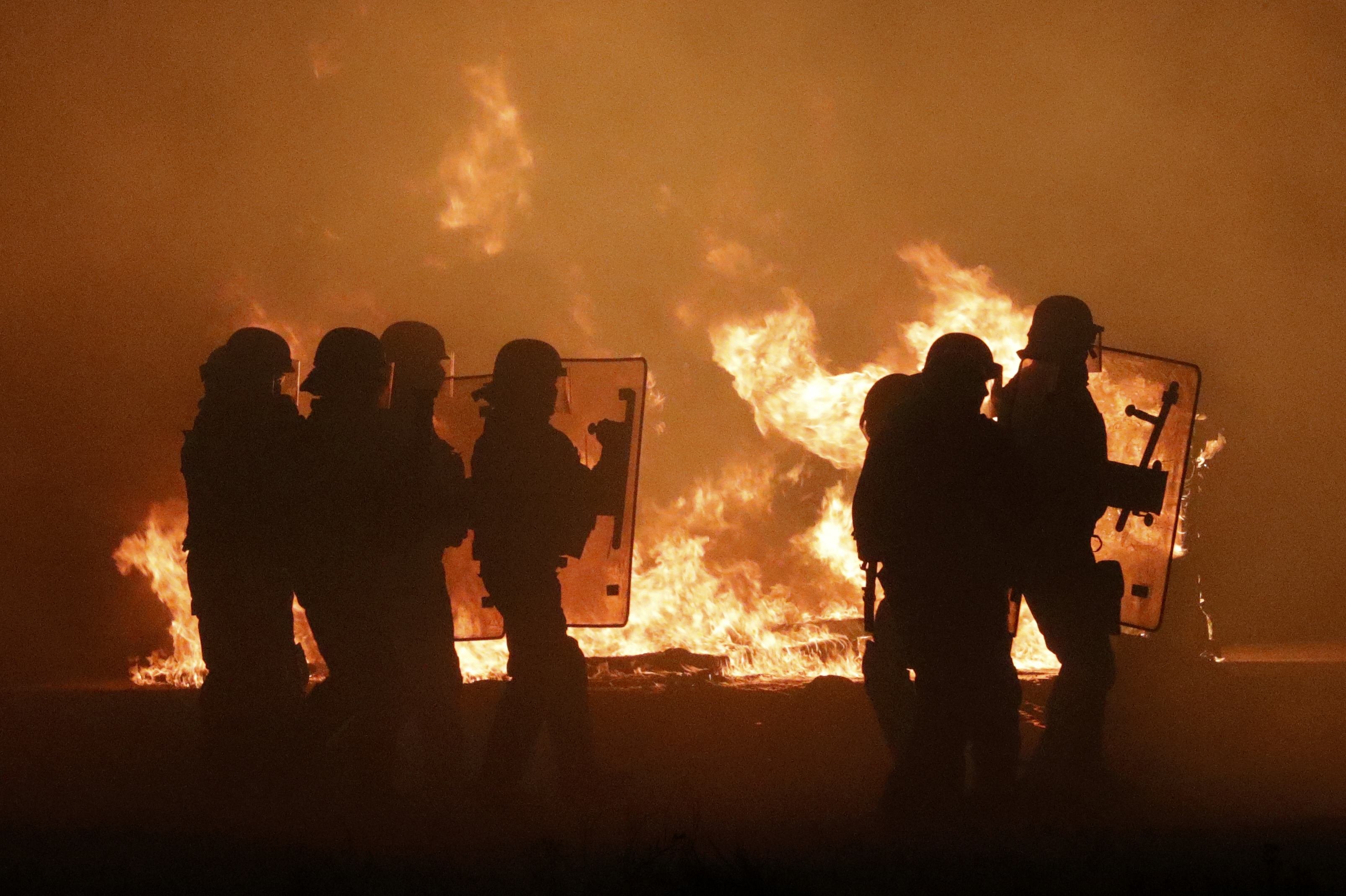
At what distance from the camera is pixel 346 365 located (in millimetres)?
5539

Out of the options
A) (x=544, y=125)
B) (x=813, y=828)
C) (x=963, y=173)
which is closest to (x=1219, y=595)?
(x=963, y=173)

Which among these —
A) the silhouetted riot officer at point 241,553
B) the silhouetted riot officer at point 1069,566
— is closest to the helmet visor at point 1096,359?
the silhouetted riot officer at point 1069,566

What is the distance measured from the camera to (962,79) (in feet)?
49.7

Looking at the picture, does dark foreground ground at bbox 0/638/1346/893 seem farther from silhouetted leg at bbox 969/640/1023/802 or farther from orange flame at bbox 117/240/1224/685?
orange flame at bbox 117/240/1224/685

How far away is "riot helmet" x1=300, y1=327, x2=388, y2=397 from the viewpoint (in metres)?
5.53

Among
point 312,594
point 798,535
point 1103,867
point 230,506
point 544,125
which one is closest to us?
point 1103,867

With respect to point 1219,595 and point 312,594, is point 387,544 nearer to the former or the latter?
point 312,594

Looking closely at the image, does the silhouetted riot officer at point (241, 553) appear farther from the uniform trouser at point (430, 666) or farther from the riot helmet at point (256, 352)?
the uniform trouser at point (430, 666)

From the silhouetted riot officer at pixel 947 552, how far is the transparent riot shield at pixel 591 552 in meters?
2.11

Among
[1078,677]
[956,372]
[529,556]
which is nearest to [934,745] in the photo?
[1078,677]

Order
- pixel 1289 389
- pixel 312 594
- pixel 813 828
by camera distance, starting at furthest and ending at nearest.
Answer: pixel 1289 389 → pixel 312 594 → pixel 813 828

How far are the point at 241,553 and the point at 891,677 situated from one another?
9.72 feet

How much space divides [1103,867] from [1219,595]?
13308mm

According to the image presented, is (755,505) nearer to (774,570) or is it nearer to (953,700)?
(774,570)
